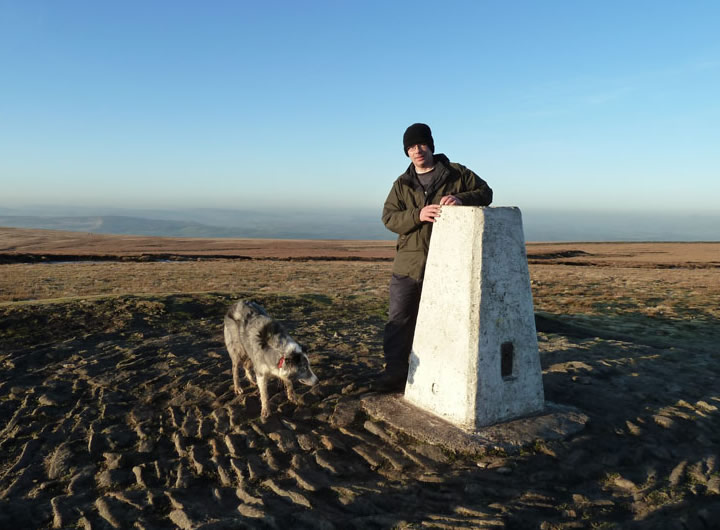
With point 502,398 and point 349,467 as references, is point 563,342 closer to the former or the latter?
point 502,398

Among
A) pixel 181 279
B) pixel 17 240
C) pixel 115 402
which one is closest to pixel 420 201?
pixel 115 402

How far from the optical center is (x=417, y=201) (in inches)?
242

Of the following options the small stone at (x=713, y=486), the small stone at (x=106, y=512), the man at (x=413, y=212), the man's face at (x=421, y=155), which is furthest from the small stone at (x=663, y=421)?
the small stone at (x=106, y=512)

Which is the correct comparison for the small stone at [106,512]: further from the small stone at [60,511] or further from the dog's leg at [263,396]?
the dog's leg at [263,396]

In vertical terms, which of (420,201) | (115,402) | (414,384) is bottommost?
(115,402)

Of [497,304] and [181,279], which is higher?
[497,304]

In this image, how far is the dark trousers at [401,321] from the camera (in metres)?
6.49

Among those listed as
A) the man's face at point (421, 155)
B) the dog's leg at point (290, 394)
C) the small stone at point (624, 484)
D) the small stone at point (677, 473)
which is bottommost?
the small stone at point (624, 484)

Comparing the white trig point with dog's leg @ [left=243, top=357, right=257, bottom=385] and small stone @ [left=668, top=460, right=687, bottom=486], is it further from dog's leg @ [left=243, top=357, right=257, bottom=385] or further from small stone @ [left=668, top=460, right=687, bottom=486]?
dog's leg @ [left=243, top=357, right=257, bottom=385]

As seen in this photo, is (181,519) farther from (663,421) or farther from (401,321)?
(663,421)

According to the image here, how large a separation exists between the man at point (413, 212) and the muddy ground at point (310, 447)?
0.99 metres

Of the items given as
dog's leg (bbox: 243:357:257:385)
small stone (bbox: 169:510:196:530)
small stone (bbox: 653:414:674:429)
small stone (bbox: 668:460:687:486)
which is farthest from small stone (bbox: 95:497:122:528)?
small stone (bbox: 653:414:674:429)

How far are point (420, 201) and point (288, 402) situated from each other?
3534mm

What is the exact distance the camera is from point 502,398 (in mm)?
5562
